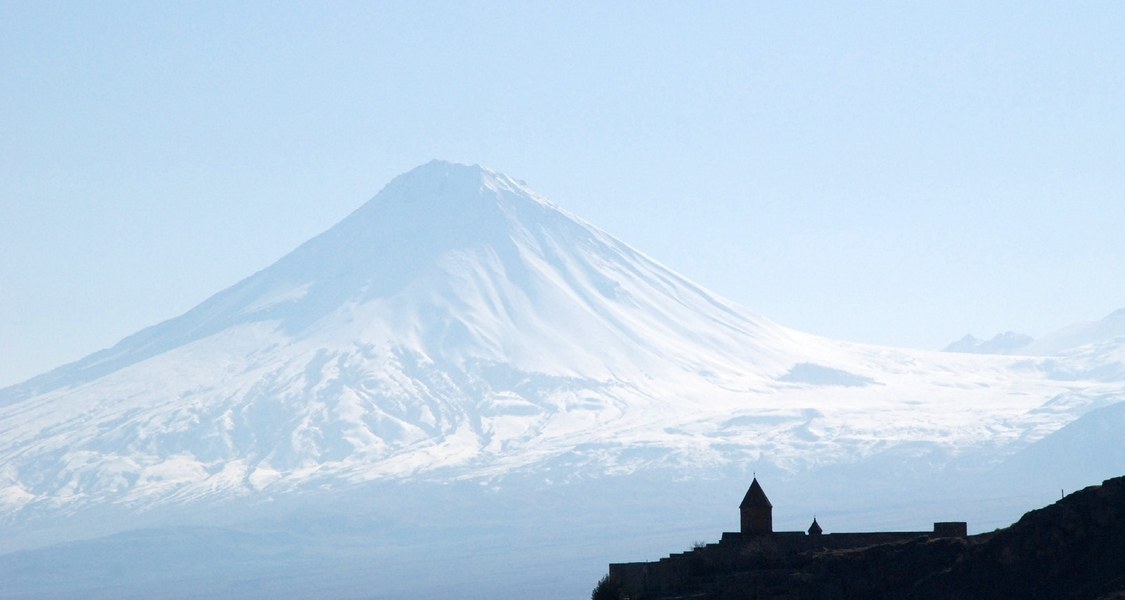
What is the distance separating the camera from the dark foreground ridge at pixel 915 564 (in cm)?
3956

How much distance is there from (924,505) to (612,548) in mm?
28680

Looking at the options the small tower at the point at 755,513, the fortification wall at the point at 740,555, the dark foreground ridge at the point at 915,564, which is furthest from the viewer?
the small tower at the point at 755,513

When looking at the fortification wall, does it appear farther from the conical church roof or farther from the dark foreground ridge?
the conical church roof

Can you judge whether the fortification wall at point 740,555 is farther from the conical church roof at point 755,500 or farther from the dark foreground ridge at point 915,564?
the conical church roof at point 755,500

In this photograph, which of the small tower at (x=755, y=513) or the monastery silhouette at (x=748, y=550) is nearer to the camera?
the monastery silhouette at (x=748, y=550)

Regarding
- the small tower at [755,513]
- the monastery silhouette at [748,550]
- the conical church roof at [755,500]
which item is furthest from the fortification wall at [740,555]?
the conical church roof at [755,500]

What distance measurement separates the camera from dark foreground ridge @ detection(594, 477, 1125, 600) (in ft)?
130

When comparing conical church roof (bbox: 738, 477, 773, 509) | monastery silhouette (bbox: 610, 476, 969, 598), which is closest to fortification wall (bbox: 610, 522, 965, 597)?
monastery silhouette (bbox: 610, 476, 969, 598)

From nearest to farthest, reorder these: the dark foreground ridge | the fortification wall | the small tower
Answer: the dark foreground ridge
the fortification wall
the small tower

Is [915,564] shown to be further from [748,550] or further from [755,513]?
[755,513]

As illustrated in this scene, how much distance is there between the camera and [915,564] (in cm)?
4291

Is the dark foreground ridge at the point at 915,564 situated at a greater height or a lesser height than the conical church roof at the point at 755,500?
lesser

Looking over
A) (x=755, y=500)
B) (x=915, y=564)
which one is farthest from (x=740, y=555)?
(x=915, y=564)

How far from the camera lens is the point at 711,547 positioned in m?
49.0
